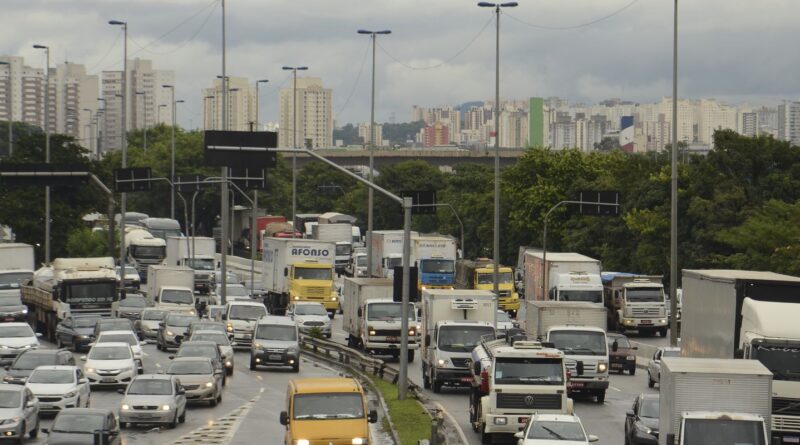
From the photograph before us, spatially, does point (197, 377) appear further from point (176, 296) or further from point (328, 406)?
point (176, 296)

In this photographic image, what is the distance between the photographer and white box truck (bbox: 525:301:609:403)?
139 feet

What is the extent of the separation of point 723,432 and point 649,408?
7202mm

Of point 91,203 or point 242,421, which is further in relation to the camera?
point 91,203

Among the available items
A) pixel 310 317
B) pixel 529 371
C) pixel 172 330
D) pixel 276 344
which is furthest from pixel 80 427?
pixel 310 317

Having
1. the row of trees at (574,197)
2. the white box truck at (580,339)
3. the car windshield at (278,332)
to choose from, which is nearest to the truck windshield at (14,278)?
the row of trees at (574,197)

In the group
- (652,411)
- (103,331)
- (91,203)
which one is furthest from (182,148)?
(652,411)

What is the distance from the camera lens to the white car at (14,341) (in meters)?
52.6

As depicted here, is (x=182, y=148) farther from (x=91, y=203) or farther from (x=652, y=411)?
(x=652, y=411)

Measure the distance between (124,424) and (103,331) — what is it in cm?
1704

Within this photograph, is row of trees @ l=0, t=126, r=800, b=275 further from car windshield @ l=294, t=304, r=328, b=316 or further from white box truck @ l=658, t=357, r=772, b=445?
white box truck @ l=658, t=357, r=772, b=445

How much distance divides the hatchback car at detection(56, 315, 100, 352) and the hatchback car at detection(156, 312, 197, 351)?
253 cm

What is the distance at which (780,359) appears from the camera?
94.4ft

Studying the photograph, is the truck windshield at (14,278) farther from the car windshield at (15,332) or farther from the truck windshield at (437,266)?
the car windshield at (15,332)

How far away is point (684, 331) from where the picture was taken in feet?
117
